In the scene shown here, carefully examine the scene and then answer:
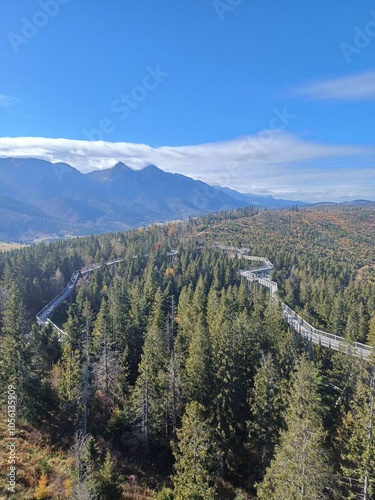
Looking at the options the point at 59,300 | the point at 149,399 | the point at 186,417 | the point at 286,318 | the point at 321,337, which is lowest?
the point at 59,300

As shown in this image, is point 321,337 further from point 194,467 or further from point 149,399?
point 194,467

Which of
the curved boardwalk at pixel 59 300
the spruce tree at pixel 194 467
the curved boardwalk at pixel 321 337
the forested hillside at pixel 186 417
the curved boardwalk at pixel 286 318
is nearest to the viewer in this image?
the spruce tree at pixel 194 467

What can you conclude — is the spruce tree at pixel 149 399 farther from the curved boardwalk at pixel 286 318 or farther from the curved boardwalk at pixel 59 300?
the curved boardwalk at pixel 59 300

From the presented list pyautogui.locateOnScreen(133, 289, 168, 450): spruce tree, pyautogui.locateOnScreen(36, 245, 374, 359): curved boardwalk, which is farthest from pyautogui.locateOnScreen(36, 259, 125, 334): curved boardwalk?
pyautogui.locateOnScreen(133, 289, 168, 450): spruce tree

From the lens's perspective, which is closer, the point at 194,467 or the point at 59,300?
the point at 194,467

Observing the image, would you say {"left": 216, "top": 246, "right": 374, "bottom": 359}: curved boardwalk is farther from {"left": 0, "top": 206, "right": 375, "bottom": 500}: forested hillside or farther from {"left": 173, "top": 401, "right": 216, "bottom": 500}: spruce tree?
{"left": 173, "top": 401, "right": 216, "bottom": 500}: spruce tree

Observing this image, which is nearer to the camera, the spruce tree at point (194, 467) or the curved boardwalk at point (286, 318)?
the spruce tree at point (194, 467)

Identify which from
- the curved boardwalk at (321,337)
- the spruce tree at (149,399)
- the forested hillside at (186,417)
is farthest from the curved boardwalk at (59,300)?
the curved boardwalk at (321,337)

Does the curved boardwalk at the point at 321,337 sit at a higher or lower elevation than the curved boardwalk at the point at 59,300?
higher

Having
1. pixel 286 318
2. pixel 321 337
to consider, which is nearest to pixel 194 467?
pixel 321 337

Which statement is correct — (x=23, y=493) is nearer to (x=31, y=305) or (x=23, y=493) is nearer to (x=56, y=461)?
(x=56, y=461)

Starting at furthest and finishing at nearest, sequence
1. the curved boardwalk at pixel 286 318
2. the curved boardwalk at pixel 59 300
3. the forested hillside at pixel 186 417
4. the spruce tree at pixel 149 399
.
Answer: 1. the curved boardwalk at pixel 59 300
2. the curved boardwalk at pixel 286 318
3. the spruce tree at pixel 149 399
4. the forested hillside at pixel 186 417

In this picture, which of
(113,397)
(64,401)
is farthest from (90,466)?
(113,397)
